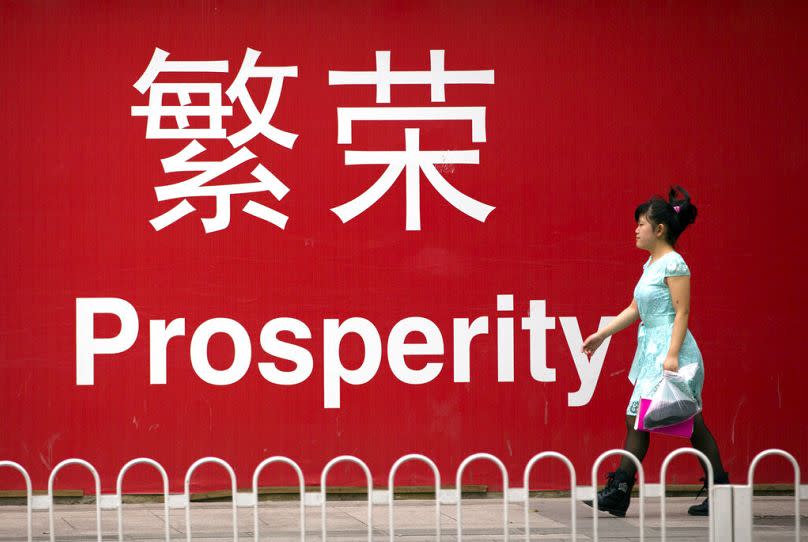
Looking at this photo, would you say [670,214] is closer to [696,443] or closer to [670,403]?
[670,403]

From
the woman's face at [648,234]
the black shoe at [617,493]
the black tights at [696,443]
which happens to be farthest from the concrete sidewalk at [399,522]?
the woman's face at [648,234]

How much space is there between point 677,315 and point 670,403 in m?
0.48

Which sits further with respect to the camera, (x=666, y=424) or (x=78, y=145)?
(x=78, y=145)

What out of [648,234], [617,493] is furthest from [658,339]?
[617,493]

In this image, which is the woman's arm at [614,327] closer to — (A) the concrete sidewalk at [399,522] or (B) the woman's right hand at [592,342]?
(B) the woman's right hand at [592,342]

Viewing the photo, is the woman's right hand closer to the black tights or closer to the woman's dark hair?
the black tights

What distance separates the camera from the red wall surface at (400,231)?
25.0 ft

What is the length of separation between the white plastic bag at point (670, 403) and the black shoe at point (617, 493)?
0.30m

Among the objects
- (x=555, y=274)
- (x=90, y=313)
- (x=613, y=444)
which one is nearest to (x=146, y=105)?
(x=90, y=313)

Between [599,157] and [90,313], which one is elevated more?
[599,157]

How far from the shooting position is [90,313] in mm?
7613

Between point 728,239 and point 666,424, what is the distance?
5.60ft

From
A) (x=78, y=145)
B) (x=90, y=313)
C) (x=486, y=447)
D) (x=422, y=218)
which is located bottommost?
(x=486, y=447)

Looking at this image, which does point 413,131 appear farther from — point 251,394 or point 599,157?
point 251,394
